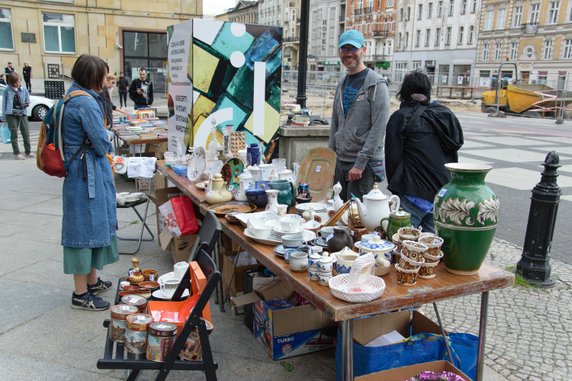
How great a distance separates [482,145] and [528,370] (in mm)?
10764

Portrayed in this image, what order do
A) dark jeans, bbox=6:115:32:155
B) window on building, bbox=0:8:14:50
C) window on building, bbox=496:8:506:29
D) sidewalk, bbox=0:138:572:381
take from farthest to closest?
window on building, bbox=496:8:506:29
window on building, bbox=0:8:14:50
dark jeans, bbox=6:115:32:155
sidewalk, bbox=0:138:572:381

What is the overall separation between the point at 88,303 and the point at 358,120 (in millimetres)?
2453

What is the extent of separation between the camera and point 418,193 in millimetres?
3361

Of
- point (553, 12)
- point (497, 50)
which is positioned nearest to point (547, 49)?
point (553, 12)

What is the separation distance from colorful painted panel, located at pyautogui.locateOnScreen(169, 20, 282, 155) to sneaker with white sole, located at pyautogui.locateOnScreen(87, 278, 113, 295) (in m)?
2.07

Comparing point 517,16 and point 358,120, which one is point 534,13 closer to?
point 517,16

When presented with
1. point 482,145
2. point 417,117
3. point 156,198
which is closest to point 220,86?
point 156,198

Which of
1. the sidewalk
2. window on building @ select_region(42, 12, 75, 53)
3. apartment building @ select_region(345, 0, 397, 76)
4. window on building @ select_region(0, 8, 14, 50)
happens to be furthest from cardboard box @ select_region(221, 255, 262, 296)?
apartment building @ select_region(345, 0, 397, 76)

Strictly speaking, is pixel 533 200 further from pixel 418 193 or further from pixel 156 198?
pixel 156 198

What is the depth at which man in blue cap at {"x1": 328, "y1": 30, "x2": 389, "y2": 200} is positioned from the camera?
3580mm

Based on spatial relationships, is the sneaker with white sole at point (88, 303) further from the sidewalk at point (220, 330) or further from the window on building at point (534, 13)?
the window on building at point (534, 13)

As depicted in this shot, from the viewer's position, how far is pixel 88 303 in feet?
11.7

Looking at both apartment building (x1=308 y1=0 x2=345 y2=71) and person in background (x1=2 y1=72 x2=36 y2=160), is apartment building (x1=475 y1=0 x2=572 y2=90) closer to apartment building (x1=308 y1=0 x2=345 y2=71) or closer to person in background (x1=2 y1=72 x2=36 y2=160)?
apartment building (x1=308 y1=0 x2=345 y2=71)

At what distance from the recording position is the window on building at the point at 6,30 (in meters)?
23.9
